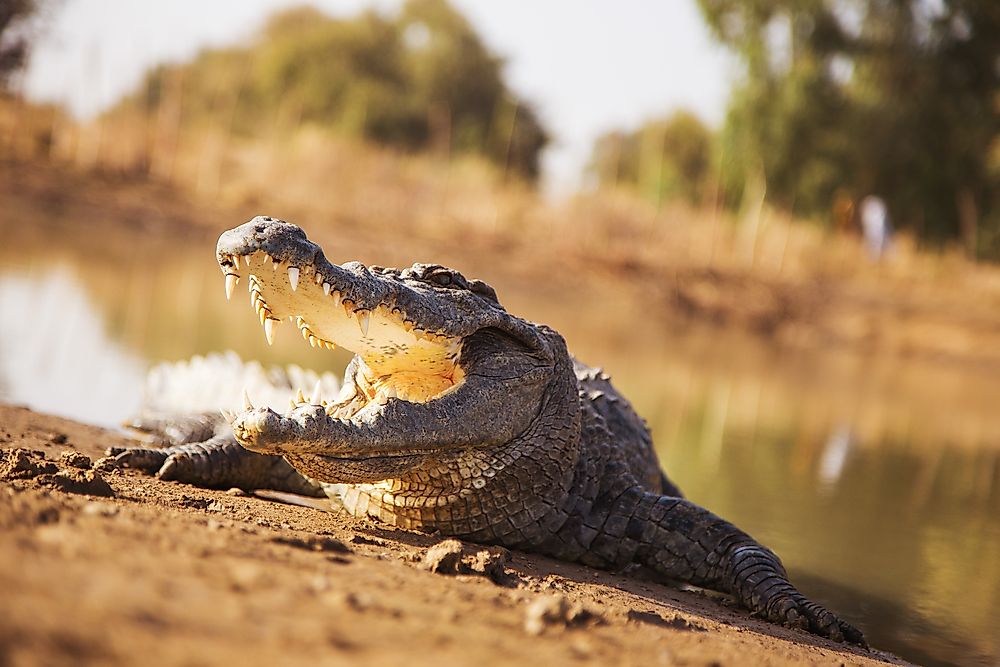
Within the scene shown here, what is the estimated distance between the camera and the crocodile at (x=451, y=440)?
2.72m

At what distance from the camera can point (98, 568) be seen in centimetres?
178

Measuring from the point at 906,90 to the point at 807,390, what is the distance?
18452 mm

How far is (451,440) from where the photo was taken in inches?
118

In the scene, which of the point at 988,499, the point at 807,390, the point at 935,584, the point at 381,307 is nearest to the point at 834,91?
the point at 807,390

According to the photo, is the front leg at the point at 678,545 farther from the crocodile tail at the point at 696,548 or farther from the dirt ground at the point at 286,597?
the dirt ground at the point at 286,597

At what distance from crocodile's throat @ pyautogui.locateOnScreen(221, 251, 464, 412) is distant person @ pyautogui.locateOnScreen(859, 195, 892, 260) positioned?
20416mm

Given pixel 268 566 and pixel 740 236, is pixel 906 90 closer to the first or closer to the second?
pixel 740 236

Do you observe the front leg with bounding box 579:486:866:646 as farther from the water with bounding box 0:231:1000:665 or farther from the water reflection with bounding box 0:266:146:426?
the water reflection with bounding box 0:266:146:426

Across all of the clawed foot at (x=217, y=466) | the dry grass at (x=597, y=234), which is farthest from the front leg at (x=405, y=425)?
the dry grass at (x=597, y=234)

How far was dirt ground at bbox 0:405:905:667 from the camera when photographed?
1565mm

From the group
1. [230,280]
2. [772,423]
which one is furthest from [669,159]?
[230,280]

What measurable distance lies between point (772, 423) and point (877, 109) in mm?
20174

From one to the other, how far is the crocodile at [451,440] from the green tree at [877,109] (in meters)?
22.8

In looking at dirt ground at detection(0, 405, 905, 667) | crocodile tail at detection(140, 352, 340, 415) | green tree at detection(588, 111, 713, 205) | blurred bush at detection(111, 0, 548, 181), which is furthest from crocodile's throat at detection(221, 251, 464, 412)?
blurred bush at detection(111, 0, 548, 181)
